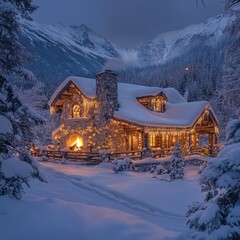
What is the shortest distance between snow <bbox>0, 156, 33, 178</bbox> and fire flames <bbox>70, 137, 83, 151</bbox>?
22942 mm

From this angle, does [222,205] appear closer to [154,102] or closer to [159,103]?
[154,102]

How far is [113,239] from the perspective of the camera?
22.2ft

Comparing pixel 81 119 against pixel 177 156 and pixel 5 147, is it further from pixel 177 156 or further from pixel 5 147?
pixel 5 147

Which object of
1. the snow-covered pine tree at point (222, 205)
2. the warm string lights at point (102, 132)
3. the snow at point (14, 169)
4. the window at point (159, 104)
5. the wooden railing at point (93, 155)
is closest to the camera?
the snow-covered pine tree at point (222, 205)

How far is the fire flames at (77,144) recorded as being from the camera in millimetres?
31220

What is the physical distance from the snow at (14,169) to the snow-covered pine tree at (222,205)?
4320mm

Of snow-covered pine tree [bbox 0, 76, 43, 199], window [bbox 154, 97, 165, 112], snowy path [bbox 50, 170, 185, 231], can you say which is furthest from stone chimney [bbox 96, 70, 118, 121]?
Answer: snow-covered pine tree [bbox 0, 76, 43, 199]

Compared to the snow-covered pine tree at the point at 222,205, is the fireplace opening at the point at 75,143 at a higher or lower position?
higher

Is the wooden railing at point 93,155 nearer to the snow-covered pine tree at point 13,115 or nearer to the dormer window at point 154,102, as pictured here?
the dormer window at point 154,102

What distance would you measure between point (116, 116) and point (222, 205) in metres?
23.3

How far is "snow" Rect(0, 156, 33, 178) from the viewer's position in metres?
7.82

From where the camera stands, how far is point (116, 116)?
2845cm

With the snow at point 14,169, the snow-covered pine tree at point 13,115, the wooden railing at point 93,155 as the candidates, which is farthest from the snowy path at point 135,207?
the wooden railing at point 93,155

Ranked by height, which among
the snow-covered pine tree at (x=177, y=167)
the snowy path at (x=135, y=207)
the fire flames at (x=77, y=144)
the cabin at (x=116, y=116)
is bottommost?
the snowy path at (x=135, y=207)
